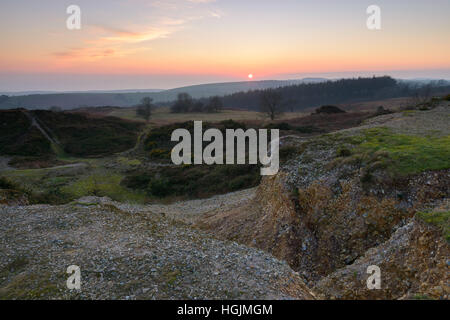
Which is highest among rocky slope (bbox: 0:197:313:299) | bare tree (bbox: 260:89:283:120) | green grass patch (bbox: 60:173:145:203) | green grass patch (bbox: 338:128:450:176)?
bare tree (bbox: 260:89:283:120)

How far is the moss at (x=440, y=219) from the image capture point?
9.56 m

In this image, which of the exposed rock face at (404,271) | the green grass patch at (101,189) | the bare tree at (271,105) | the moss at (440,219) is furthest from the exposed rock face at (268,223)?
the bare tree at (271,105)

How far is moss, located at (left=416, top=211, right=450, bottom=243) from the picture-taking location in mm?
9562

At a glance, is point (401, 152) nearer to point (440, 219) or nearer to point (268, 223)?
point (440, 219)

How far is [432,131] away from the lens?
21734 millimetres

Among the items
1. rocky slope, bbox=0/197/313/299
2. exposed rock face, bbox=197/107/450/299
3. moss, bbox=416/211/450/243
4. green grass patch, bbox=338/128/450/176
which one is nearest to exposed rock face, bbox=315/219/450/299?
exposed rock face, bbox=197/107/450/299

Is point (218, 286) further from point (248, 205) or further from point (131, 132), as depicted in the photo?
point (131, 132)

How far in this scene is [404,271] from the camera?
386 inches

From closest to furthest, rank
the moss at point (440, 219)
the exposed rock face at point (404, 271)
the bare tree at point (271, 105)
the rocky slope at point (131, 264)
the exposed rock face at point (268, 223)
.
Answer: the exposed rock face at point (404, 271) → the rocky slope at point (131, 264) → the moss at point (440, 219) → the exposed rock face at point (268, 223) → the bare tree at point (271, 105)

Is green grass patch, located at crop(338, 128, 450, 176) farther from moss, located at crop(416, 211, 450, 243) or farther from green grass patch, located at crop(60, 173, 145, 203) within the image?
green grass patch, located at crop(60, 173, 145, 203)

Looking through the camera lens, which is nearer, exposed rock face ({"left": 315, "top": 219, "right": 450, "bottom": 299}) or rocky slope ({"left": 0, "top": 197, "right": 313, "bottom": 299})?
exposed rock face ({"left": 315, "top": 219, "right": 450, "bottom": 299})

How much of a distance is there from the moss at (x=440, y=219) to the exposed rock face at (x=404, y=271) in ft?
0.65

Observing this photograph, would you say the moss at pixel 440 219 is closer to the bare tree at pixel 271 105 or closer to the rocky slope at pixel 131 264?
the rocky slope at pixel 131 264

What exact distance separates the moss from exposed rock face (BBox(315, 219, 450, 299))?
198 millimetres
